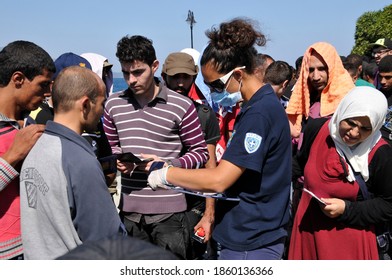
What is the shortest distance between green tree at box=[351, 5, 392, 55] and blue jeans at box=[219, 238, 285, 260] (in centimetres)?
2115

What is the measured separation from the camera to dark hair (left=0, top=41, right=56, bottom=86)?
2.31 metres

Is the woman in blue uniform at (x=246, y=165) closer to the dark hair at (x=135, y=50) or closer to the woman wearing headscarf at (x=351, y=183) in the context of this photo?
the woman wearing headscarf at (x=351, y=183)

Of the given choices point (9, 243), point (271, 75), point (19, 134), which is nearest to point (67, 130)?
point (19, 134)

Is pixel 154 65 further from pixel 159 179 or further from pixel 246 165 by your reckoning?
pixel 246 165

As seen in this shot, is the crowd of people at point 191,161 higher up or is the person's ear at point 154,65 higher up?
the person's ear at point 154,65

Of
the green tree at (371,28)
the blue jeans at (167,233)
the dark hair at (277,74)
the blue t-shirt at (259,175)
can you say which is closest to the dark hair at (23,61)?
the blue t-shirt at (259,175)

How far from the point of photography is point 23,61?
2320 millimetres

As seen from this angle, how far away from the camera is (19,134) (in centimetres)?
213

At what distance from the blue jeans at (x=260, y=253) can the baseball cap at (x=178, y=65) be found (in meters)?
2.11

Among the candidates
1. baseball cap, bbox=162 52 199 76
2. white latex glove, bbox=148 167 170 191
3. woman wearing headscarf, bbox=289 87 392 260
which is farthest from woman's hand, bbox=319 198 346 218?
baseball cap, bbox=162 52 199 76

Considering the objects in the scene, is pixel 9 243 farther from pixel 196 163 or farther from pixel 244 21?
pixel 244 21

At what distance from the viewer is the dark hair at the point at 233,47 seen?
2443 millimetres

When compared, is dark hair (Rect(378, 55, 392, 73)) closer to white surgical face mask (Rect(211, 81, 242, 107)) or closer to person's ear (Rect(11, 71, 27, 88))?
white surgical face mask (Rect(211, 81, 242, 107))
